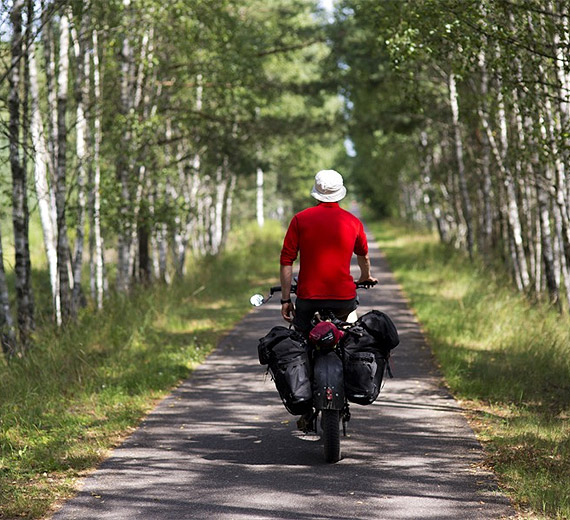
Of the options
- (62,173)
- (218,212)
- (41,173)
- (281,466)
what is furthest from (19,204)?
(218,212)

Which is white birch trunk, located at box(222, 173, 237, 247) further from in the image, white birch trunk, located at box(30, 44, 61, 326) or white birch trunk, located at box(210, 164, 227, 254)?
white birch trunk, located at box(30, 44, 61, 326)

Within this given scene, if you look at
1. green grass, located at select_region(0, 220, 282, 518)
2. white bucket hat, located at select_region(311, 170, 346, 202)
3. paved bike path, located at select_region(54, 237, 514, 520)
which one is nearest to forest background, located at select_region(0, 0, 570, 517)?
green grass, located at select_region(0, 220, 282, 518)

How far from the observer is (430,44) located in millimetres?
10898

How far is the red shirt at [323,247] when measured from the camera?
6941 mm

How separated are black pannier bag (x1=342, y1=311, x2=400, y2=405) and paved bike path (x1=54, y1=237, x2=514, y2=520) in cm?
57

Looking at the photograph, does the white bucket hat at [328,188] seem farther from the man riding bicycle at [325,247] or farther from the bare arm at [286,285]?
the bare arm at [286,285]

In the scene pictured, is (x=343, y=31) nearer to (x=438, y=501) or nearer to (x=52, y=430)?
(x=52, y=430)

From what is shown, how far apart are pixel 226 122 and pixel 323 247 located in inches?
629

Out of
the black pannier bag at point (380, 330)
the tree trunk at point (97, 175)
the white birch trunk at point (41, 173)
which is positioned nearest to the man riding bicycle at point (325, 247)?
the black pannier bag at point (380, 330)

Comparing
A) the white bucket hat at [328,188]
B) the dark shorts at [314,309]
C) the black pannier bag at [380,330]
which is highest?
the white bucket hat at [328,188]

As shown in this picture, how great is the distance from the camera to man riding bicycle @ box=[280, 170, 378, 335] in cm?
695

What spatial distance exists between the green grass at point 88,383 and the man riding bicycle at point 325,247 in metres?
2.16

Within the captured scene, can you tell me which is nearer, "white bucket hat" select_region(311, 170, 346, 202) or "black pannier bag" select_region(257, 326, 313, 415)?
"black pannier bag" select_region(257, 326, 313, 415)

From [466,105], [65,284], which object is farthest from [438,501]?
[466,105]
